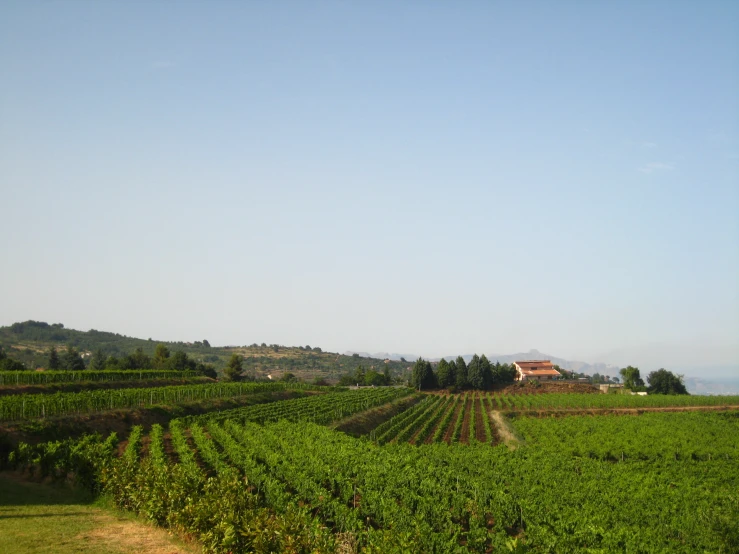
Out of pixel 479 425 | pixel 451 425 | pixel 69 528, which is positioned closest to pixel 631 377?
pixel 479 425

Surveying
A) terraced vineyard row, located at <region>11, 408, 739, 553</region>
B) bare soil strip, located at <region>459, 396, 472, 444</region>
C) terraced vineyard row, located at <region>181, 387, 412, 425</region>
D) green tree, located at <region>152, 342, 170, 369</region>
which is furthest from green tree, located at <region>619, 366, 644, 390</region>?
green tree, located at <region>152, 342, 170, 369</region>

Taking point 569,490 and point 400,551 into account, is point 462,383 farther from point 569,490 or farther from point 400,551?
point 400,551

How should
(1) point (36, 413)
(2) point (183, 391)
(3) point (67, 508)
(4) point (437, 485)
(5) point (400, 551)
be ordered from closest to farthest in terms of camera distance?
(5) point (400, 551)
(3) point (67, 508)
(4) point (437, 485)
(1) point (36, 413)
(2) point (183, 391)

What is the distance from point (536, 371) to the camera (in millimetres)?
142500

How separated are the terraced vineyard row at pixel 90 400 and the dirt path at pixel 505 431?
32.1m

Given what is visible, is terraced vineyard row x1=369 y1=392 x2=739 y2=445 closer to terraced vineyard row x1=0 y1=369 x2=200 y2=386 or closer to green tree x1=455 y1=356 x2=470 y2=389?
green tree x1=455 y1=356 x2=470 y2=389

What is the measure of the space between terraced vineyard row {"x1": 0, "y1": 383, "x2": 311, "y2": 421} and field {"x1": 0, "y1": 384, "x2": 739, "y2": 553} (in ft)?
15.7

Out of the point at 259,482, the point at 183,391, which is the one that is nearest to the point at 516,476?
the point at 259,482

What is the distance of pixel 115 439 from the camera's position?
3484 cm

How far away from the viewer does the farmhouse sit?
454 feet

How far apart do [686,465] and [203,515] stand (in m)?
33.2

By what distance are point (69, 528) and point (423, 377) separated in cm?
9682

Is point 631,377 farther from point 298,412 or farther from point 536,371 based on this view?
point 298,412

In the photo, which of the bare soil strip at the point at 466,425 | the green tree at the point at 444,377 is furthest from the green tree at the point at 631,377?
the bare soil strip at the point at 466,425
